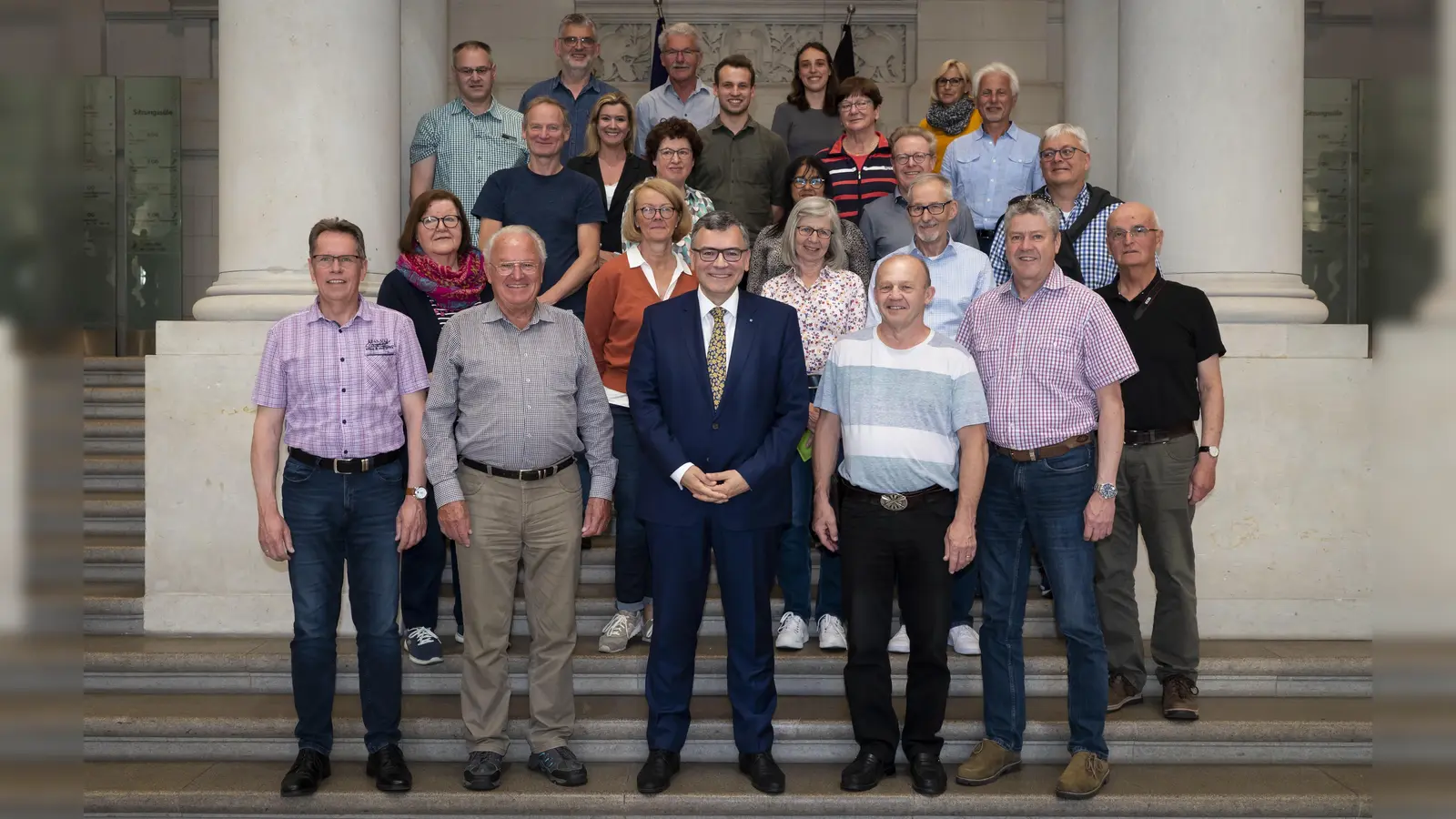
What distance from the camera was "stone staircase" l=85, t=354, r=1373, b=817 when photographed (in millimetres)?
Result: 4082

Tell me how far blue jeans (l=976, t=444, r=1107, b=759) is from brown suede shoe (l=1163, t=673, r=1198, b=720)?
544mm

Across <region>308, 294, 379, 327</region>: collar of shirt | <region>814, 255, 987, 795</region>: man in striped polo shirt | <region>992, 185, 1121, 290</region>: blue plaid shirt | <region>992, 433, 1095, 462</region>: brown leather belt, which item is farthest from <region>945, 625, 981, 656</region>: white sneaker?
<region>308, 294, 379, 327</region>: collar of shirt

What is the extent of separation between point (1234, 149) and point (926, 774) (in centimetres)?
343

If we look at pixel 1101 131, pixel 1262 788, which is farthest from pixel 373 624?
pixel 1101 131

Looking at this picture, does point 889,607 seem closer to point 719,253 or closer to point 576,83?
point 719,253

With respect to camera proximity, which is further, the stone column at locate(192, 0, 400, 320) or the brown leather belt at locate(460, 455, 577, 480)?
the stone column at locate(192, 0, 400, 320)

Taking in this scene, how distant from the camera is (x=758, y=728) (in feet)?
13.6

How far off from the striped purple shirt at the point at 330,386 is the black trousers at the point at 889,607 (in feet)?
5.37

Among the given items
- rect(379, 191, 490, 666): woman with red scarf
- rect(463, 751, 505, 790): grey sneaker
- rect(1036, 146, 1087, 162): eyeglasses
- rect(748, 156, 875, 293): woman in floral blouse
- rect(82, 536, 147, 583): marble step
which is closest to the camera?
rect(463, 751, 505, 790): grey sneaker

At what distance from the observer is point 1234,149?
224 inches

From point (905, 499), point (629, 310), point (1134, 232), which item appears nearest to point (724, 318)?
point (629, 310)

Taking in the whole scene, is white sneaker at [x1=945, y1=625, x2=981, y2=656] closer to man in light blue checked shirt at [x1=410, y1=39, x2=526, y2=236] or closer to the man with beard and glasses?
the man with beard and glasses

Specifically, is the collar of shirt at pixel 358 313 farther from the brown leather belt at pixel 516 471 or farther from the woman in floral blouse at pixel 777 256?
the woman in floral blouse at pixel 777 256
